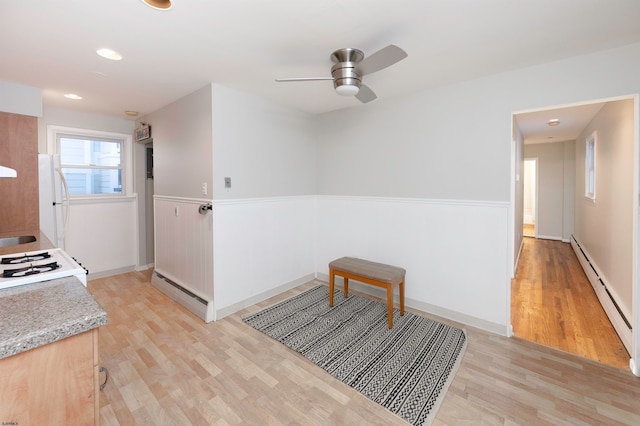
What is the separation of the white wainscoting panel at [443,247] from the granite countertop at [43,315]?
9.25ft

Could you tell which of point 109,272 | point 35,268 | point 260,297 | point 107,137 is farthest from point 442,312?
point 107,137

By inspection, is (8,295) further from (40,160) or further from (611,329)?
(611,329)

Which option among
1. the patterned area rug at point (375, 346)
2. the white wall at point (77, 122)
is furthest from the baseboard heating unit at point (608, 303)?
the white wall at point (77, 122)

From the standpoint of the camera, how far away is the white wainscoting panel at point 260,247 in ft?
9.62

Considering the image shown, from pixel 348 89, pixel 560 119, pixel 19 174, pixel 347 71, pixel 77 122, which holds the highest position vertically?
pixel 560 119

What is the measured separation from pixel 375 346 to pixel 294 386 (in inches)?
31.6

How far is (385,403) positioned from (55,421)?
1.63 m

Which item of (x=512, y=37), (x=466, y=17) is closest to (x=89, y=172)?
(x=466, y=17)

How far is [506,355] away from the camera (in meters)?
2.27

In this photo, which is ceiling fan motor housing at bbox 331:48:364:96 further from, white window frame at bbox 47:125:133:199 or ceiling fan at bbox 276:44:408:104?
white window frame at bbox 47:125:133:199

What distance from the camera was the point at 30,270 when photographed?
1.25m

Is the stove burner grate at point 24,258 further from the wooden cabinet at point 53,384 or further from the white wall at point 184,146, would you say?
the white wall at point 184,146

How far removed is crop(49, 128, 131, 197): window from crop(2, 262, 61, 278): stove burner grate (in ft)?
10.5

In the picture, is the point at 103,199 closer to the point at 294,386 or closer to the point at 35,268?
the point at 35,268
